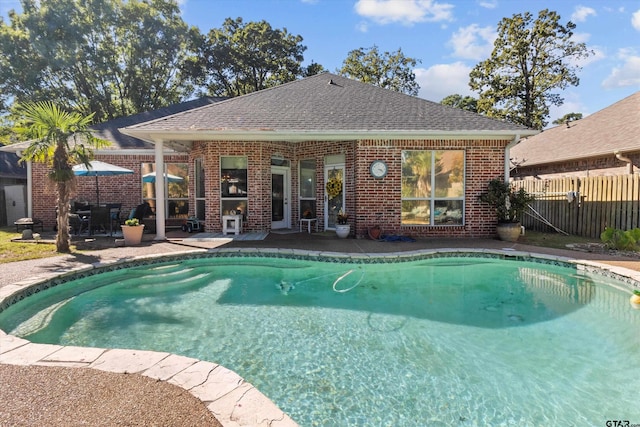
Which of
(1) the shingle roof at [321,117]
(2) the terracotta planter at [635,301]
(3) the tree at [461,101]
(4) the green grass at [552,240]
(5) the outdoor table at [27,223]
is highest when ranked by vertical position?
(3) the tree at [461,101]

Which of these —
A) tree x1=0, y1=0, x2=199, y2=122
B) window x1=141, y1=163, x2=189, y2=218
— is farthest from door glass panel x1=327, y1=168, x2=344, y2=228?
tree x1=0, y1=0, x2=199, y2=122

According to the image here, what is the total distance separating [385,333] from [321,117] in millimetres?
6742

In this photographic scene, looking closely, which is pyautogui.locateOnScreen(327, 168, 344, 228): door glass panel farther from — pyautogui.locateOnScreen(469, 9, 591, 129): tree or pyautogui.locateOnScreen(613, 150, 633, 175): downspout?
pyautogui.locateOnScreen(469, 9, 591, 129): tree

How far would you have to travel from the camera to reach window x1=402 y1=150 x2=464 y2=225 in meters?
9.77

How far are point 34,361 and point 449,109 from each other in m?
11.1

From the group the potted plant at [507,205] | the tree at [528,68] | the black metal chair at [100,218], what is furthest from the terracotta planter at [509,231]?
the tree at [528,68]

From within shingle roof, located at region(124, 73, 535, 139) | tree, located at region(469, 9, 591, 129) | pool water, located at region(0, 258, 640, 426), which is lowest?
pool water, located at region(0, 258, 640, 426)

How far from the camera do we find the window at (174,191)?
12844 millimetres

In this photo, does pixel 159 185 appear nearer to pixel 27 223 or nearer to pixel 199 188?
pixel 199 188

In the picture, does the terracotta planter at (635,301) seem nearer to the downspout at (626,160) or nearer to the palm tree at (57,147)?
the downspout at (626,160)

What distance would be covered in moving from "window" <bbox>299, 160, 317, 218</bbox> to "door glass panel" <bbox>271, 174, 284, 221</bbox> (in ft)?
2.16

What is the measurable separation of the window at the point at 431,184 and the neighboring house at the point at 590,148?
5.93 meters

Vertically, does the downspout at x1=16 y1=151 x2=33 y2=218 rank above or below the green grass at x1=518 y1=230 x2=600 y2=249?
above

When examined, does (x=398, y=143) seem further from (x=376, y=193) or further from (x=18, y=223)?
(x=18, y=223)
